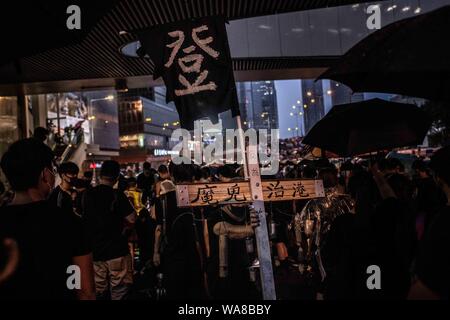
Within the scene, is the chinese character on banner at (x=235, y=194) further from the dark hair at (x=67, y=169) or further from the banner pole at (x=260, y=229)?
Answer: the dark hair at (x=67, y=169)

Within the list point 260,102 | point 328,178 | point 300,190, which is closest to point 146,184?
point 328,178

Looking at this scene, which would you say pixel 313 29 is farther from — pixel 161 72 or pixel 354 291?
pixel 354 291

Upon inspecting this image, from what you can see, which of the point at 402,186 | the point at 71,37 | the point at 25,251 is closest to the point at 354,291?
the point at 402,186

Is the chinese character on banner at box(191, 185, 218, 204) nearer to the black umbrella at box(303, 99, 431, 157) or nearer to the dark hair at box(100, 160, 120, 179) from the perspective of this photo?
the dark hair at box(100, 160, 120, 179)

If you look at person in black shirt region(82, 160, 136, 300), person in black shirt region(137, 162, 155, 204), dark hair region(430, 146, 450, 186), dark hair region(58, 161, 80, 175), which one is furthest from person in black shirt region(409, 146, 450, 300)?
person in black shirt region(137, 162, 155, 204)

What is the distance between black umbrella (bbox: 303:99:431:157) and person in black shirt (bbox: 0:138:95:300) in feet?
12.5

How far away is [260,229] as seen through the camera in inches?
158

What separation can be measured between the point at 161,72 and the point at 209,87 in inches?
26.3

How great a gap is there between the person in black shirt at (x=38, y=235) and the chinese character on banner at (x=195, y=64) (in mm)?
2038

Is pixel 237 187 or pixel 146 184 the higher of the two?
pixel 237 187

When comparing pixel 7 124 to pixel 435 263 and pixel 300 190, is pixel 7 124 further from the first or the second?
pixel 435 263

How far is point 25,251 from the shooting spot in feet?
7.45

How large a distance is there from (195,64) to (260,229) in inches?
82.3

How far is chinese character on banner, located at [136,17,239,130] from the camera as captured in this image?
420 cm
